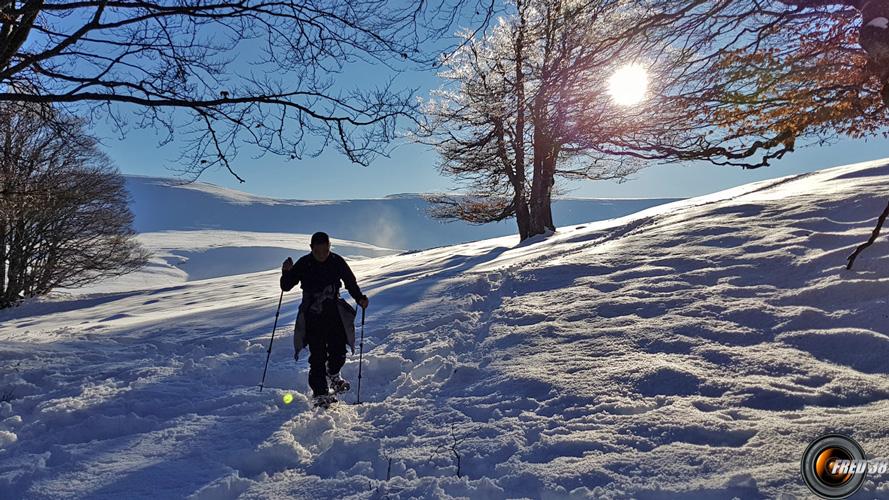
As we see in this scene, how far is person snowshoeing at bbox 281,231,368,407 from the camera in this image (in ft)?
15.8

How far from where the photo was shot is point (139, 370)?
18.6ft

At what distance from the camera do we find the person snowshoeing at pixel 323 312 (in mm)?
4809

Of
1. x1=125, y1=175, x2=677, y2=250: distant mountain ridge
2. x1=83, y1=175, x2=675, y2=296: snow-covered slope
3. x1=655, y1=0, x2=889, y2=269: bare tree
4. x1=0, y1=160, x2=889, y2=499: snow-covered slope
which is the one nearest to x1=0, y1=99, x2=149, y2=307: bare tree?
x1=0, y1=160, x2=889, y2=499: snow-covered slope

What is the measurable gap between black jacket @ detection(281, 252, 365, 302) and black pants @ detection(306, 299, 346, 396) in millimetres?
194

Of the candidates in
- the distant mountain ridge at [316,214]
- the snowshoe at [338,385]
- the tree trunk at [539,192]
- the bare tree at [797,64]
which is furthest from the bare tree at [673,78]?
the distant mountain ridge at [316,214]

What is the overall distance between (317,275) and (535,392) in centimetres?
238

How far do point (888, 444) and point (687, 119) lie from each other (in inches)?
157

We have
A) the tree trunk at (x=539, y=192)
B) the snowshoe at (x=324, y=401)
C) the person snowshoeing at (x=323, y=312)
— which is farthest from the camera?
the tree trunk at (x=539, y=192)

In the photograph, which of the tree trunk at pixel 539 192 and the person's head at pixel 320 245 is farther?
the tree trunk at pixel 539 192

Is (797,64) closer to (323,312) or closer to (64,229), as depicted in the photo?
(323,312)

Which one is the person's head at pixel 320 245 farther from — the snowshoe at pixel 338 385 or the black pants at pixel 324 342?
the snowshoe at pixel 338 385

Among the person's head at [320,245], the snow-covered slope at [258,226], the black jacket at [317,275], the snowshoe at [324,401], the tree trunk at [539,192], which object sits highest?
the snow-covered slope at [258,226]

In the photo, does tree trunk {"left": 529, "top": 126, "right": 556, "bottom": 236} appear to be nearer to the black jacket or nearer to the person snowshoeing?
the black jacket

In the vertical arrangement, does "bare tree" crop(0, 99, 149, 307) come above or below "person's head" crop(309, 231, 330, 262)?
above
